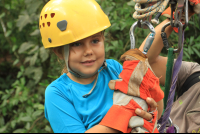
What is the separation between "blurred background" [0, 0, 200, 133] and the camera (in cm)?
200

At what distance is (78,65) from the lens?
97cm

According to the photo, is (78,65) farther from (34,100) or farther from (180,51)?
(34,100)

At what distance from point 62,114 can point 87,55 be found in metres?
0.31

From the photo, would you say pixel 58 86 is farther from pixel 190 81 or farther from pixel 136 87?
pixel 190 81

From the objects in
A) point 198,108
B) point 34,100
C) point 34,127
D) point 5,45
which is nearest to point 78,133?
point 198,108

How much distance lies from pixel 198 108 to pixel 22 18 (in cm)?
213

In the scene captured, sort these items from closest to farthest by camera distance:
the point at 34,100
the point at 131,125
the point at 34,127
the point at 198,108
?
the point at 131,125 < the point at 198,108 < the point at 34,127 < the point at 34,100

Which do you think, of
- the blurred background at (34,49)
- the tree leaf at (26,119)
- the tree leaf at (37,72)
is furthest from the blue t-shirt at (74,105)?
the tree leaf at (37,72)

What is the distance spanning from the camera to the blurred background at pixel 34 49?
6.55ft

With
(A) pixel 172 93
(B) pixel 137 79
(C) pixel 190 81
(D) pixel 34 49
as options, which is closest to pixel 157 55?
(C) pixel 190 81

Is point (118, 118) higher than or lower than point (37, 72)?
higher

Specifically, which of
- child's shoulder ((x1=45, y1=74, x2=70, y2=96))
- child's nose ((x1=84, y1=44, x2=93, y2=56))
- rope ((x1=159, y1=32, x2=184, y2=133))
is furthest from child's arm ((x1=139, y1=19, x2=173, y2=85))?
child's shoulder ((x1=45, y1=74, x2=70, y2=96))

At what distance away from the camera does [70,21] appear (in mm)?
944

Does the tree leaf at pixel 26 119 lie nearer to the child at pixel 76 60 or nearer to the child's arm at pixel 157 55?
the child at pixel 76 60
